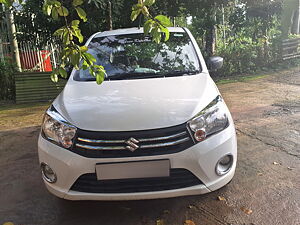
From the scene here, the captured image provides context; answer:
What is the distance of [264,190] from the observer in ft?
8.95

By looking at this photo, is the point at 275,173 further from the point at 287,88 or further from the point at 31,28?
the point at 31,28

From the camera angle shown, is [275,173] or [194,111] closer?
[194,111]

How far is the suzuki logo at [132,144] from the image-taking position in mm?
2061

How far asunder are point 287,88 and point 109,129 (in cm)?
632

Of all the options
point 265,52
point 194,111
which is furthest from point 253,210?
point 265,52

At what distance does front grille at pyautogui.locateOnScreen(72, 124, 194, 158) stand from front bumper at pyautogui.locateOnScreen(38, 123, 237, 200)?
0.04 m

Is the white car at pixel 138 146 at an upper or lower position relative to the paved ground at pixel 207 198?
upper

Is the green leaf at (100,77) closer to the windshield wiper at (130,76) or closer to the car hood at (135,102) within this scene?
the car hood at (135,102)

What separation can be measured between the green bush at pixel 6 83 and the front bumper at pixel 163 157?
5.90m

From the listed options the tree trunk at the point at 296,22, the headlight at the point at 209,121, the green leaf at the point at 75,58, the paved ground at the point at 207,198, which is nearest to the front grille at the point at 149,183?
the headlight at the point at 209,121

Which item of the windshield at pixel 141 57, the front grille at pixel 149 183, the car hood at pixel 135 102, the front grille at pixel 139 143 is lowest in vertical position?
the front grille at pixel 149 183

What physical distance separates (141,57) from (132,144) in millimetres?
1524

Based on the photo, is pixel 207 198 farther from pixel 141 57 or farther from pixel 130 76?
pixel 141 57

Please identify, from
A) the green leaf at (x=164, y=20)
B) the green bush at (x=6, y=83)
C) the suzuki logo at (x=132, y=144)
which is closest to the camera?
the green leaf at (x=164, y=20)
